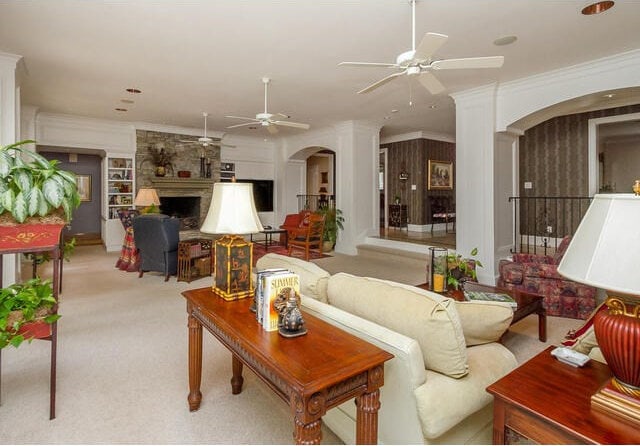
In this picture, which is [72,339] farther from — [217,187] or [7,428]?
[217,187]

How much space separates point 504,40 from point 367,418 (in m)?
3.83

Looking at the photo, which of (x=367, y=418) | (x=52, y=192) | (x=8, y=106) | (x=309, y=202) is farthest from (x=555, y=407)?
(x=309, y=202)

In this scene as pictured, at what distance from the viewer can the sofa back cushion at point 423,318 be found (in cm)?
135

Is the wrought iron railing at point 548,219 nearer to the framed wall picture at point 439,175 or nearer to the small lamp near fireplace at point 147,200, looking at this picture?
the framed wall picture at point 439,175

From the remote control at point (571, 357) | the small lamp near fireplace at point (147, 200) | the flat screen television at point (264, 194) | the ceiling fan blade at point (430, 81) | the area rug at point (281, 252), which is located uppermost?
the ceiling fan blade at point (430, 81)

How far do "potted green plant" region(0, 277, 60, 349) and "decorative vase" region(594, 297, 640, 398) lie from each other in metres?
2.42

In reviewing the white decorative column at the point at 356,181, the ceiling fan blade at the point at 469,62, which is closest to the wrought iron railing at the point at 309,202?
the white decorative column at the point at 356,181

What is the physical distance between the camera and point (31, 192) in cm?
189

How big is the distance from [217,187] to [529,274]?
11.7 feet

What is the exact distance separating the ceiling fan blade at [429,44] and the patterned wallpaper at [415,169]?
6515mm

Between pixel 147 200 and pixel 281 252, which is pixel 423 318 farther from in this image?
pixel 147 200

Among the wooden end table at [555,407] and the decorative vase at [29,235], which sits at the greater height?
the decorative vase at [29,235]

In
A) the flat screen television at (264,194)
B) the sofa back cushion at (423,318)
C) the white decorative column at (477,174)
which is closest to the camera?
the sofa back cushion at (423,318)

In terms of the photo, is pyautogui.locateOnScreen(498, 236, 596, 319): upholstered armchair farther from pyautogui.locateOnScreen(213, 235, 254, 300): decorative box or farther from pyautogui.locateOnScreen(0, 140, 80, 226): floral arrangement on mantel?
pyautogui.locateOnScreen(0, 140, 80, 226): floral arrangement on mantel
